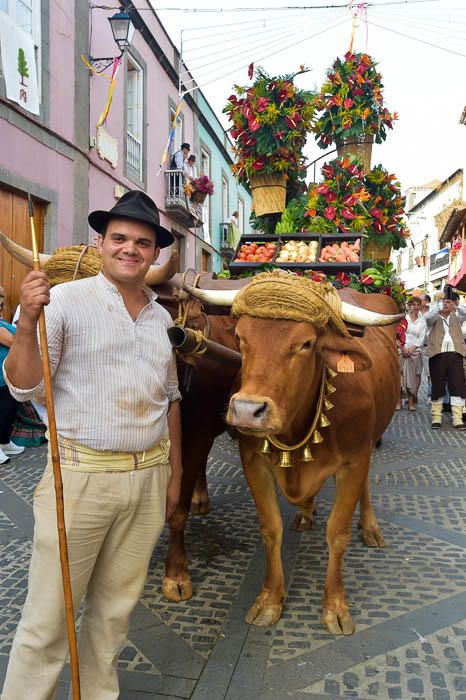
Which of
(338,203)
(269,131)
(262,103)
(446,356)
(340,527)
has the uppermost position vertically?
(262,103)

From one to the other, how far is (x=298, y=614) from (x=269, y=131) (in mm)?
4452

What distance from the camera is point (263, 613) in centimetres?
322

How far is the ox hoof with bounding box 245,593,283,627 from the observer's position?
3.18 meters

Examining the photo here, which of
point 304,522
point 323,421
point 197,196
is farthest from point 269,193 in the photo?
point 197,196

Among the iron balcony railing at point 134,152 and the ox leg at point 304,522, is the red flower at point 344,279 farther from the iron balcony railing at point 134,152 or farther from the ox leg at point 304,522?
the iron balcony railing at point 134,152

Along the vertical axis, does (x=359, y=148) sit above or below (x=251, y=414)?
above

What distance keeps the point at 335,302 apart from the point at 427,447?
5.51m

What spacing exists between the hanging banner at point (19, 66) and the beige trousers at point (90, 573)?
26.0 ft

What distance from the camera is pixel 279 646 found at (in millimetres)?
2963

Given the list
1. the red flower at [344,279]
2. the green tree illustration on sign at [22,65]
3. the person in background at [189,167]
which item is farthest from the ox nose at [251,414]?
the person in background at [189,167]

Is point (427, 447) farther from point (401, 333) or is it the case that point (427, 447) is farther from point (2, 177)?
point (2, 177)

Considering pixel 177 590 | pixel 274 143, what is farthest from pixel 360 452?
pixel 274 143

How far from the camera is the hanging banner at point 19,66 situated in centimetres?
820

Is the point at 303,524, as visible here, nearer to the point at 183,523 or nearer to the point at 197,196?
the point at 183,523
